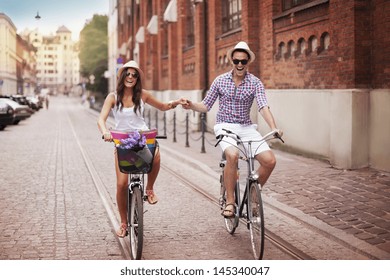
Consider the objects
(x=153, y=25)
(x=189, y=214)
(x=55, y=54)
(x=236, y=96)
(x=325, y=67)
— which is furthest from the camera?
(x=153, y=25)

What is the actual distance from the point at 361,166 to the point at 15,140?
36.8 feet

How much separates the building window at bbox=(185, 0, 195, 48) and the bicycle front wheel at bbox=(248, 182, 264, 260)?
17.3 metres

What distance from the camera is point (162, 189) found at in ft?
28.8

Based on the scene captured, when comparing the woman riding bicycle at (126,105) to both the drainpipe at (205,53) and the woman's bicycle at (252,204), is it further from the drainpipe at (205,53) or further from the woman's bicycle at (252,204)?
the drainpipe at (205,53)

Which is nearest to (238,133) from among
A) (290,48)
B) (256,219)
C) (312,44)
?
(256,219)

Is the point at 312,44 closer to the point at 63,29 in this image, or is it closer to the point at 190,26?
the point at 63,29

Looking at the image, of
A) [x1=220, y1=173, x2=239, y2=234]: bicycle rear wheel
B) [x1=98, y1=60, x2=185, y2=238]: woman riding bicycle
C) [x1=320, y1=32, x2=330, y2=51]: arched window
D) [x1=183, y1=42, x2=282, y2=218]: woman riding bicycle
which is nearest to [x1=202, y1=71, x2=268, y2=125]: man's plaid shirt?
[x1=183, y1=42, x2=282, y2=218]: woman riding bicycle

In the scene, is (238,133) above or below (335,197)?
above

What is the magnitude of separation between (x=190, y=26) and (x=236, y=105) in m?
17.3

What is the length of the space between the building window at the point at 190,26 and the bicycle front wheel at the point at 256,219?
1727cm

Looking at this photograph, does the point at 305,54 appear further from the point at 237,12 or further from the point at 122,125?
the point at 122,125

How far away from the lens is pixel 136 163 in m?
5.05
